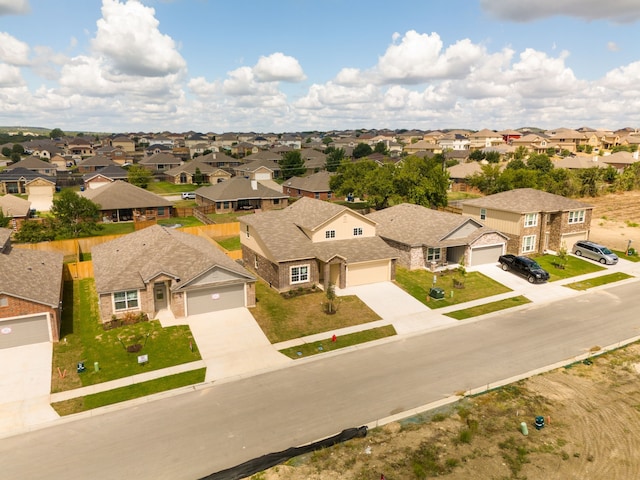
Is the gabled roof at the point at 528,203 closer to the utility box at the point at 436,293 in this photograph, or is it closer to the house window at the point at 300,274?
the utility box at the point at 436,293

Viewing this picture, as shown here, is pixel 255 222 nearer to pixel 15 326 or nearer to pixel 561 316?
pixel 15 326

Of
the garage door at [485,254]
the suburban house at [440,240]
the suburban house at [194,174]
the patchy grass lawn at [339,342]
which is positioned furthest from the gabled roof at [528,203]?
the suburban house at [194,174]

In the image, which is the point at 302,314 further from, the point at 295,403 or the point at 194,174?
the point at 194,174

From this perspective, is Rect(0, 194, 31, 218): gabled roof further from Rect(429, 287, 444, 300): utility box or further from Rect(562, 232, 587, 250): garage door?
Rect(562, 232, 587, 250): garage door

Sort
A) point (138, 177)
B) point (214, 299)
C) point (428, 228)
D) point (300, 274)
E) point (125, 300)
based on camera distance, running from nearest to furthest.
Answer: point (125, 300)
point (214, 299)
point (300, 274)
point (428, 228)
point (138, 177)

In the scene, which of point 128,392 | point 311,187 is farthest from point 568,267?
point 311,187

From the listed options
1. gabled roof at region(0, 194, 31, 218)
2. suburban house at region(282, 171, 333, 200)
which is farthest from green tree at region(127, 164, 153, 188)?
gabled roof at region(0, 194, 31, 218)
